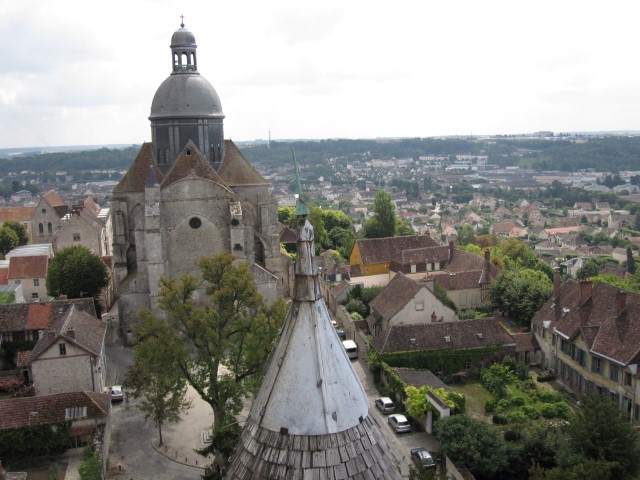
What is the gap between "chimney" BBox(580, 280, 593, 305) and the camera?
1529 inches

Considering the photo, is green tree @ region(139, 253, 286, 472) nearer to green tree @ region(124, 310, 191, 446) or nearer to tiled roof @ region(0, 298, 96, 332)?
green tree @ region(124, 310, 191, 446)

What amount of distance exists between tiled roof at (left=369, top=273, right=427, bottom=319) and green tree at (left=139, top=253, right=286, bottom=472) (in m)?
15.8

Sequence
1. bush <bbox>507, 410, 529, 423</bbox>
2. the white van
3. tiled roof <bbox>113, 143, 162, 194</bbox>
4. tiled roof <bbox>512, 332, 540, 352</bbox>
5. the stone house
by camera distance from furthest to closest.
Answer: the stone house
tiled roof <bbox>113, 143, 162, 194</bbox>
the white van
tiled roof <bbox>512, 332, 540, 352</bbox>
bush <bbox>507, 410, 529, 423</bbox>

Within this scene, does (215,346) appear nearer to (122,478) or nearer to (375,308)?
(122,478)

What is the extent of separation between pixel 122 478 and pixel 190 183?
67.2 ft

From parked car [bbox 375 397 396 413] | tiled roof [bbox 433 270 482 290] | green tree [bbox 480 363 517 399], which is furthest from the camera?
tiled roof [bbox 433 270 482 290]

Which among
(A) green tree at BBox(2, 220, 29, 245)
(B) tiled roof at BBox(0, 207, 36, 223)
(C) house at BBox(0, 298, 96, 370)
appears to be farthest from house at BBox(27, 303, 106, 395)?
(B) tiled roof at BBox(0, 207, 36, 223)

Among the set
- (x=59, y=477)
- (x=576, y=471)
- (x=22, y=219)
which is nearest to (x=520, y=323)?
(x=576, y=471)

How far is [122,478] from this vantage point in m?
27.8

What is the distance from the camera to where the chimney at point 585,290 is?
38.8 m

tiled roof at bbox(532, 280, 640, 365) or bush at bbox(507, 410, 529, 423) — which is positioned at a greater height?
tiled roof at bbox(532, 280, 640, 365)

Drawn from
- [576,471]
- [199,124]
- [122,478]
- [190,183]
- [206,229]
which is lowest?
[122,478]

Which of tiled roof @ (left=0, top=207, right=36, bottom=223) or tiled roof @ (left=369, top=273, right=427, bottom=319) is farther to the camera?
tiled roof @ (left=0, top=207, right=36, bottom=223)

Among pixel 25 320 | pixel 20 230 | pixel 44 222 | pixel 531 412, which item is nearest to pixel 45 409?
pixel 25 320
